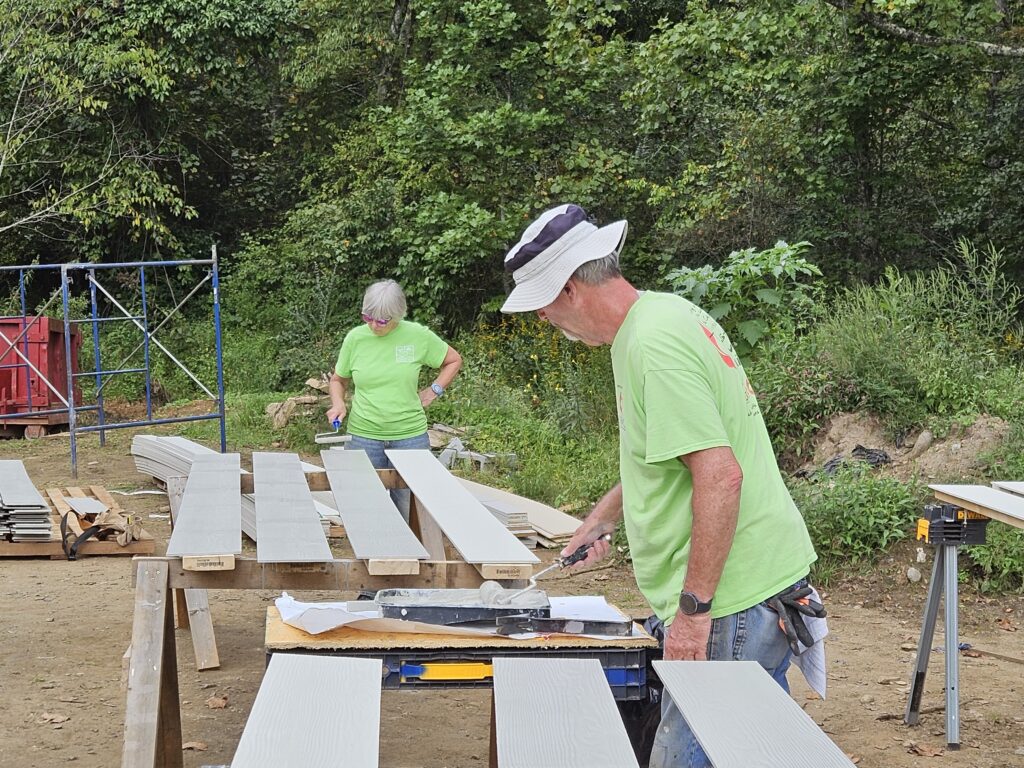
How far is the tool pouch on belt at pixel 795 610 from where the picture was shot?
2.48 metres

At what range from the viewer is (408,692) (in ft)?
17.4

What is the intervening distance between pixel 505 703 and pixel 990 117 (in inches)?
619

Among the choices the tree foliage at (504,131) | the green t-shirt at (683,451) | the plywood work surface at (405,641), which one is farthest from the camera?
the tree foliage at (504,131)

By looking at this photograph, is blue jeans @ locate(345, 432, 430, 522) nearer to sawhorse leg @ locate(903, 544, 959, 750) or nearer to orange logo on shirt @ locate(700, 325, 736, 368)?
sawhorse leg @ locate(903, 544, 959, 750)

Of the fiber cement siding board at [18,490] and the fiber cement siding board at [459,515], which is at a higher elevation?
the fiber cement siding board at [459,515]

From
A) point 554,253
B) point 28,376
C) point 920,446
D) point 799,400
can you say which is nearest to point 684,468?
point 554,253

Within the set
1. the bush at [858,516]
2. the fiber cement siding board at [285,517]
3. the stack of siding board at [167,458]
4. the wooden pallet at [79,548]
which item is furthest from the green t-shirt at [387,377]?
the bush at [858,516]

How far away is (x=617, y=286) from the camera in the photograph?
2453 millimetres

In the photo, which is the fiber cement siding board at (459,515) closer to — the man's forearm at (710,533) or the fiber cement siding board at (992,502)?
the man's forearm at (710,533)

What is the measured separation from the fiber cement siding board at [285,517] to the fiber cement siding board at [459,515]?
39cm

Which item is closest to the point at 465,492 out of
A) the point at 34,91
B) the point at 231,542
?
the point at 231,542

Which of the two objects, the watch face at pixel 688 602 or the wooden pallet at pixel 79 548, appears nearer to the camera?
the watch face at pixel 688 602

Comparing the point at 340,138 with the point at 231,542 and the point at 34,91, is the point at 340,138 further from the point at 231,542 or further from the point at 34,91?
the point at 231,542

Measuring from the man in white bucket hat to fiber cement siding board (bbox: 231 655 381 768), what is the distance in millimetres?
785
